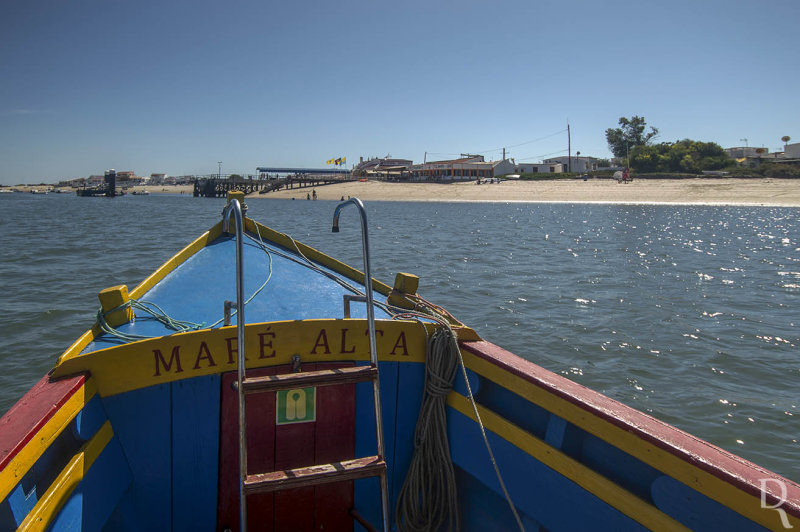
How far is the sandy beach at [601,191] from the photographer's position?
49.7 meters

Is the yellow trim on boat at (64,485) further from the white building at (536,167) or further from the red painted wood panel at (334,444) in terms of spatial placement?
the white building at (536,167)

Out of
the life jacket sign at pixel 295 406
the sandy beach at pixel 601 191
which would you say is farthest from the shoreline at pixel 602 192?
the life jacket sign at pixel 295 406

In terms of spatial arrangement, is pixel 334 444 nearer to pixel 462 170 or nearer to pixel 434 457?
pixel 434 457

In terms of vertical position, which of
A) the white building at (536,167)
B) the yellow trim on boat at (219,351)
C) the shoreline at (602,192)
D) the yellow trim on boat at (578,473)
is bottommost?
the yellow trim on boat at (578,473)

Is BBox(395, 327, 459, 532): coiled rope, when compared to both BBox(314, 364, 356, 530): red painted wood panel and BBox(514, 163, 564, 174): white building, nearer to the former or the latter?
BBox(314, 364, 356, 530): red painted wood panel

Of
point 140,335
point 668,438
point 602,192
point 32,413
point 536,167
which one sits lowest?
point 668,438

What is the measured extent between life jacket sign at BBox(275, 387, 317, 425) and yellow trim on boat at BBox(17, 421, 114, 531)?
2.72ft

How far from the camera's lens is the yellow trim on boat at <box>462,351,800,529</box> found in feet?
5.43

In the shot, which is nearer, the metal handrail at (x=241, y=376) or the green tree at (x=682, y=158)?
the metal handrail at (x=241, y=376)

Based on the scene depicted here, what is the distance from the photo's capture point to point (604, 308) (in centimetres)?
1050

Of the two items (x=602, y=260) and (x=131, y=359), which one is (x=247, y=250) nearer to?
(x=131, y=359)

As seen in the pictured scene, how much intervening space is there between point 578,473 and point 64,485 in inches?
85.3

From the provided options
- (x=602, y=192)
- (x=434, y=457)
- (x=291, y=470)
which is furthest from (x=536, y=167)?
(x=291, y=470)

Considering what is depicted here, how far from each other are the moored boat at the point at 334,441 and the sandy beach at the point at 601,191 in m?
55.8
